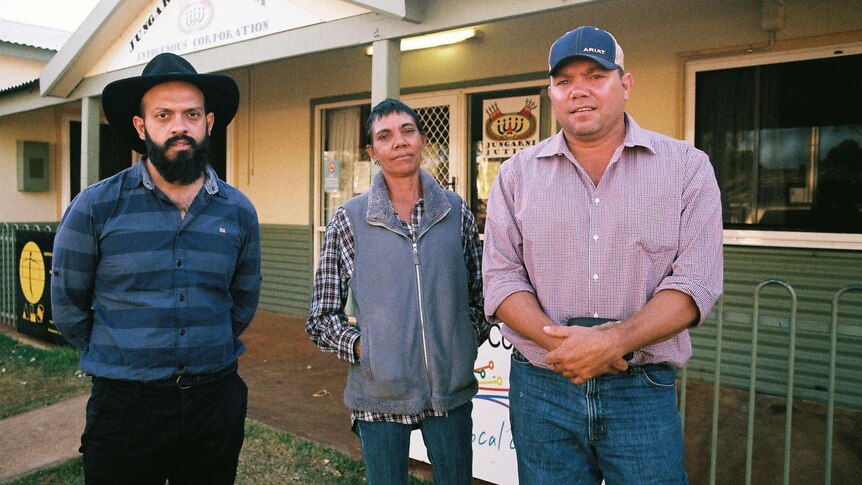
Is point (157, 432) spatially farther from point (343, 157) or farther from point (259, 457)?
point (343, 157)

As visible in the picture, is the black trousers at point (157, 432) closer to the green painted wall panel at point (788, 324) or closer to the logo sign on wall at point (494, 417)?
the logo sign on wall at point (494, 417)

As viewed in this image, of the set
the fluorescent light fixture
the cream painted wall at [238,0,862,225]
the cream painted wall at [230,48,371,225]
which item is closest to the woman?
the cream painted wall at [238,0,862,225]

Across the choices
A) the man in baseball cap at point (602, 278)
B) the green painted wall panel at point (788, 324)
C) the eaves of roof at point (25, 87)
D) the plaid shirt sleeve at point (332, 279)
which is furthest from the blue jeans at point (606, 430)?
the eaves of roof at point (25, 87)

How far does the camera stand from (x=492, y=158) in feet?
23.0

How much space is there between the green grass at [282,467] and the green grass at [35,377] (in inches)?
58.8

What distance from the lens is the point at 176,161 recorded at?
7.63ft

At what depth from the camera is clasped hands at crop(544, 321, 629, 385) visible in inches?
69.8

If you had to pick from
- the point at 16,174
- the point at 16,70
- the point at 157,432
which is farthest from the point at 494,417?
the point at 16,70

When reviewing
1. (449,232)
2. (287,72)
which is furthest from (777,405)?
(287,72)

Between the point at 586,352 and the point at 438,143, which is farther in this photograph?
the point at 438,143

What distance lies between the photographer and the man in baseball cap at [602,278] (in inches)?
72.4

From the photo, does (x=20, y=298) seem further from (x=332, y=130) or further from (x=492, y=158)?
Result: (x=492, y=158)

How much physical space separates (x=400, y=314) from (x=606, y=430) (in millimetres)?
780

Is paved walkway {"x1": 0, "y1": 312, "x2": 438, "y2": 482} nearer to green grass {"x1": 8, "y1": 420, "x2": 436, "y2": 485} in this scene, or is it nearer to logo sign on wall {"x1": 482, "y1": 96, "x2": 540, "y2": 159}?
green grass {"x1": 8, "y1": 420, "x2": 436, "y2": 485}
